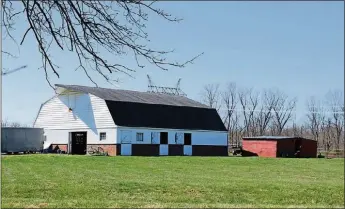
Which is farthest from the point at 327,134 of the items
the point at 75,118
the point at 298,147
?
the point at 75,118

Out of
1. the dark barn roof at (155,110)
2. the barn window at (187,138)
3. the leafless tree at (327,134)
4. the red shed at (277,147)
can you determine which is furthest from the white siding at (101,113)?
the leafless tree at (327,134)

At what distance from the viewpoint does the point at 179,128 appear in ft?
151

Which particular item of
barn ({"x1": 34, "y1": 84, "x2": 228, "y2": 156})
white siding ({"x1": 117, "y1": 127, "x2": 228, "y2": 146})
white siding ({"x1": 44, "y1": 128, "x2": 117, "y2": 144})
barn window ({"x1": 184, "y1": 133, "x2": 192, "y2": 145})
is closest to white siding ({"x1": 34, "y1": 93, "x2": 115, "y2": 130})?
barn ({"x1": 34, "y1": 84, "x2": 228, "y2": 156})

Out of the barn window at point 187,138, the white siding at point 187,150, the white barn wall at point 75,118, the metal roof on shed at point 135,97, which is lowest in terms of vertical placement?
the white siding at point 187,150

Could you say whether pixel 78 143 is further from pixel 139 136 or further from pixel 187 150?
pixel 187 150

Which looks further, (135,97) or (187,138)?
(135,97)

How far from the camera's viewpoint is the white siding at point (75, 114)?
141 feet

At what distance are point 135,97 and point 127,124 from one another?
5.30m

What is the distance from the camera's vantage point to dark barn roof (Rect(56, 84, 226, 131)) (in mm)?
43312

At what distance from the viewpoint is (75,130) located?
1757 inches

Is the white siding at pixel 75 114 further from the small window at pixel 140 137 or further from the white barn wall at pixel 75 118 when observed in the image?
the small window at pixel 140 137

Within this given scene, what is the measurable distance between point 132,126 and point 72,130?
545cm

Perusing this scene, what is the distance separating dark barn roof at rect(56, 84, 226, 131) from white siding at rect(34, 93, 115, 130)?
576 mm

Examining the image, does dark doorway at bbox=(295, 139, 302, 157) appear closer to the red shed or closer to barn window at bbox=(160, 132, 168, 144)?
the red shed
